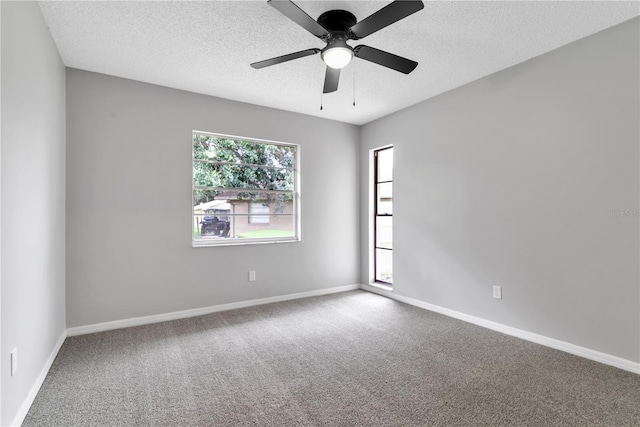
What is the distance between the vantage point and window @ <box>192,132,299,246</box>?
12.7 ft

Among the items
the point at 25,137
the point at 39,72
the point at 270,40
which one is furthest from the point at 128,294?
the point at 270,40

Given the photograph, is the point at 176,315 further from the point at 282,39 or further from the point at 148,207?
the point at 282,39

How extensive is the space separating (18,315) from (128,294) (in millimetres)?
1570

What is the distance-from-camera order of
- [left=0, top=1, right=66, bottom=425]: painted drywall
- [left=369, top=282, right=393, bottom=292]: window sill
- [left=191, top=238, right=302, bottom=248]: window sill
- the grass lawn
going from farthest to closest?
[left=369, top=282, right=393, bottom=292]: window sill → the grass lawn → [left=191, top=238, right=302, bottom=248]: window sill → [left=0, top=1, right=66, bottom=425]: painted drywall

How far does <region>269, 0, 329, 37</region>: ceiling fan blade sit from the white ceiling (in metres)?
0.26

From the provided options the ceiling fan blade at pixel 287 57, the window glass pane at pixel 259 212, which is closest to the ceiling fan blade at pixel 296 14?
the ceiling fan blade at pixel 287 57

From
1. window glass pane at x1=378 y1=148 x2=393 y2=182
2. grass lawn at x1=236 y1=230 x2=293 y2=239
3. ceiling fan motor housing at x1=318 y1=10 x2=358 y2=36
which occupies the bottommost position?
grass lawn at x1=236 y1=230 x2=293 y2=239

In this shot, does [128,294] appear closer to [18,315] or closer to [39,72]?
[18,315]

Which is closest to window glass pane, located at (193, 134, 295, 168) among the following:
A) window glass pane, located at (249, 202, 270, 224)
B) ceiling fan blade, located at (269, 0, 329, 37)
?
window glass pane, located at (249, 202, 270, 224)

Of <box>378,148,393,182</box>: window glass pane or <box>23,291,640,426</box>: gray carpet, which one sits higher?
<box>378,148,393,182</box>: window glass pane

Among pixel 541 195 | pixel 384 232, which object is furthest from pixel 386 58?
pixel 384 232

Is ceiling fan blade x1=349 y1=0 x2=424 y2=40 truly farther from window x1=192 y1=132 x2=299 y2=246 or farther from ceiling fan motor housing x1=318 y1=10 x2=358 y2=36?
window x1=192 y1=132 x2=299 y2=246

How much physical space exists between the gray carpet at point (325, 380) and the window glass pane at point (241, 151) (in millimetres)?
1964

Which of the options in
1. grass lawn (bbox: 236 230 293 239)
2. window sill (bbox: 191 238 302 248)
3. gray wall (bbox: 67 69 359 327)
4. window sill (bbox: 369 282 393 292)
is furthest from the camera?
window sill (bbox: 369 282 393 292)
